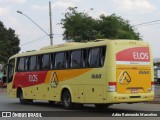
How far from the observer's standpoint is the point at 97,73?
63.4 ft

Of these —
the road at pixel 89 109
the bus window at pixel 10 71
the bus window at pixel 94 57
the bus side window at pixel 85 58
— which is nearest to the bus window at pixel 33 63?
the road at pixel 89 109

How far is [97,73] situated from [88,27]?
29.4 m

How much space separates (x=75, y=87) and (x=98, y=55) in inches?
96.7

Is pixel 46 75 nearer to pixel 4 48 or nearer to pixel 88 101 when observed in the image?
pixel 88 101

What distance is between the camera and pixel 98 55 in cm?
1939

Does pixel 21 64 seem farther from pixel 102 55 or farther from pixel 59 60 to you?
pixel 102 55

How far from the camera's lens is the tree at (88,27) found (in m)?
47.8

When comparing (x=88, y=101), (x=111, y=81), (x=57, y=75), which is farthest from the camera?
(x=57, y=75)

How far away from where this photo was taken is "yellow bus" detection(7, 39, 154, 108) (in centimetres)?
1869

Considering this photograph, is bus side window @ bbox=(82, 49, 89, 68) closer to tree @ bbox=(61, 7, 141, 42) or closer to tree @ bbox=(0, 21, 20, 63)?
tree @ bbox=(61, 7, 141, 42)

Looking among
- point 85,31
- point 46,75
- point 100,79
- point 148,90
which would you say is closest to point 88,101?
point 100,79

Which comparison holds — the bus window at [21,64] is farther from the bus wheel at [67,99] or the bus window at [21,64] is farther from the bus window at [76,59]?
the bus window at [76,59]

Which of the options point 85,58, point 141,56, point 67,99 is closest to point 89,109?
point 67,99

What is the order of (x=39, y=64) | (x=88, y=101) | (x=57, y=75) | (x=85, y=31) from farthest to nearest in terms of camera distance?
(x=85, y=31), (x=39, y=64), (x=57, y=75), (x=88, y=101)
